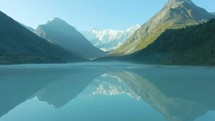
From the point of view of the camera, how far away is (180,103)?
2414 cm

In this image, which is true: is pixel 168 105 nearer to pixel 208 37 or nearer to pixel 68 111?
pixel 68 111

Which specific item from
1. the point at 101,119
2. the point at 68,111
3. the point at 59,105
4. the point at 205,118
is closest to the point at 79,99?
the point at 59,105

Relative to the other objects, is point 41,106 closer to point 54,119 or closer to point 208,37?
point 54,119

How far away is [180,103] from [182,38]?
499ft

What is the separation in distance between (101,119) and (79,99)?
10849 millimetres

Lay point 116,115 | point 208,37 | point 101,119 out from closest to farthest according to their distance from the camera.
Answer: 1. point 101,119
2. point 116,115
3. point 208,37

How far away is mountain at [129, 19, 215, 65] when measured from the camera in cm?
12571

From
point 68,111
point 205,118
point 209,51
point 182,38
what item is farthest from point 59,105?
point 182,38

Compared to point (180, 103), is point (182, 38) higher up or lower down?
higher up

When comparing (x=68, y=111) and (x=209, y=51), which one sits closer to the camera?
(x=68, y=111)

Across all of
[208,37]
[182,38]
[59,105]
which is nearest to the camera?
[59,105]

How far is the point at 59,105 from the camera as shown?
25000 mm

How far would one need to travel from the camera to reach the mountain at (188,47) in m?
126

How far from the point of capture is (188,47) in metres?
154
